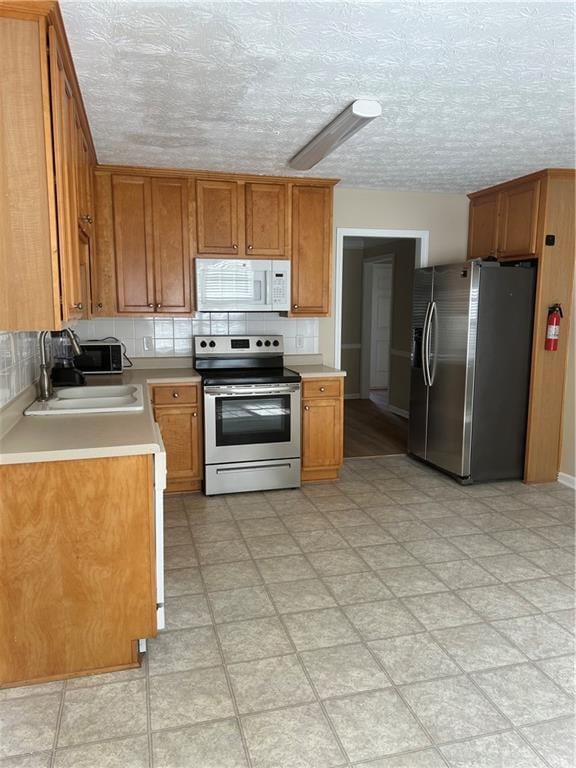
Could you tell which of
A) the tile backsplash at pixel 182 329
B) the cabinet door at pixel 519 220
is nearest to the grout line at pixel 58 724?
the tile backsplash at pixel 182 329

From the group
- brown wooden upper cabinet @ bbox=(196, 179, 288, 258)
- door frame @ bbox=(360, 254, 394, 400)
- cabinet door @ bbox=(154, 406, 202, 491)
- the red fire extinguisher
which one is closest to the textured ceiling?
brown wooden upper cabinet @ bbox=(196, 179, 288, 258)

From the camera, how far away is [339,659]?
2248mm

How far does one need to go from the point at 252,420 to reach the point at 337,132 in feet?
6.67

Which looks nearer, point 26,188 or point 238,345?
point 26,188

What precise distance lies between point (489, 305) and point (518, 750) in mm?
3033

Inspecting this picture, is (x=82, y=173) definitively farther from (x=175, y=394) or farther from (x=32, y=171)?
(x=175, y=394)

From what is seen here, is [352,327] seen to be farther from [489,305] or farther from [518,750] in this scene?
[518,750]

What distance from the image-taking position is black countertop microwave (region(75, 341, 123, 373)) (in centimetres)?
401

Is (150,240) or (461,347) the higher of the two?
(150,240)

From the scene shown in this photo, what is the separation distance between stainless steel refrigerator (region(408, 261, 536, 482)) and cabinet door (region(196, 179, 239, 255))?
1.65 meters

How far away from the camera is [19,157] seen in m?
1.82

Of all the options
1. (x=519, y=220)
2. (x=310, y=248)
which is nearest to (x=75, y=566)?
(x=310, y=248)

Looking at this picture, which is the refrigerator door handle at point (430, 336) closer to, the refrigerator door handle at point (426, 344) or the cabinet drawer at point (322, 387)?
the refrigerator door handle at point (426, 344)

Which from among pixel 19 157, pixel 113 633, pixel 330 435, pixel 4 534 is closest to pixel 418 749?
pixel 113 633
